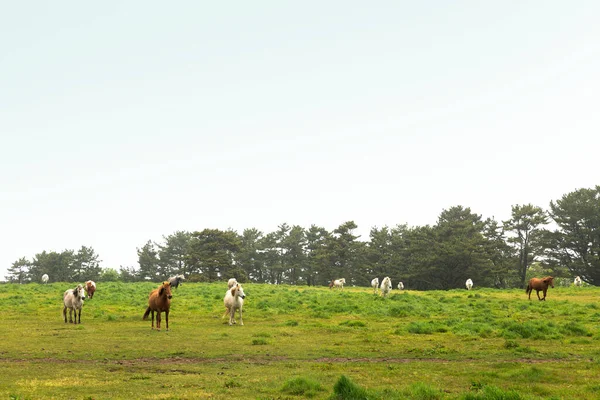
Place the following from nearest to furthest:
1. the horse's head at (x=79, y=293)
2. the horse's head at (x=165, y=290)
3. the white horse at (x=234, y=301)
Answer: the horse's head at (x=165, y=290) < the white horse at (x=234, y=301) < the horse's head at (x=79, y=293)

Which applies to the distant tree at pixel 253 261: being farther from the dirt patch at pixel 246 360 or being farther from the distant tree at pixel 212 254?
the dirt patch at pixel 246 360

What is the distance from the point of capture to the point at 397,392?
1001cm

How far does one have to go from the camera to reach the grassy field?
10.6 m

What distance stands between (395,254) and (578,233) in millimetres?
35007

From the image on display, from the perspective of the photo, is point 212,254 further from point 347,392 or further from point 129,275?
point 347,392

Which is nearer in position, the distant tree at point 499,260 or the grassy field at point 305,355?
the grassy field at point 305,355

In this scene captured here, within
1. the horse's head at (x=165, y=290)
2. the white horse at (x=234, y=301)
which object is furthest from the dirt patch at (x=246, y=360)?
the white horse at (x=234, y=301)

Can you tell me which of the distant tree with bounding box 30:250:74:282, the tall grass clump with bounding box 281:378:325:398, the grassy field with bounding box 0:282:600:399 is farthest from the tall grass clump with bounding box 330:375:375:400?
the distant tree with bounding box 30:250:74:282

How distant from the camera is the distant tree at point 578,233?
78.9 meters

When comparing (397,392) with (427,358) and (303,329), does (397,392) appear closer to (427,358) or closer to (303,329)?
(427,358)

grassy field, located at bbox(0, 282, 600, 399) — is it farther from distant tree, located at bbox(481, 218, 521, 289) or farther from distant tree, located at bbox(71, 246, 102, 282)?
distant tree, located at bbox(71, 246, 102, 282)

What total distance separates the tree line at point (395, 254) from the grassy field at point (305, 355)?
5572 cm

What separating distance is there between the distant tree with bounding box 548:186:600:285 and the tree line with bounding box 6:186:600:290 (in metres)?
0.15

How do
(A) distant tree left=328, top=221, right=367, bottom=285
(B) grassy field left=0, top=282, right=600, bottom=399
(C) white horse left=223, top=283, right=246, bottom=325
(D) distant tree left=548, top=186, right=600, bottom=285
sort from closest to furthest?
(B) grassy field left=0, top=282, right=600, bottom=399 → (C) white horse left=223, top=283, right=246, bottom=325 → (D) distant tree left=548, top=186, right=600, bottom=285 → (A) distant tree left=328, top=221, right=367, bottom=285
